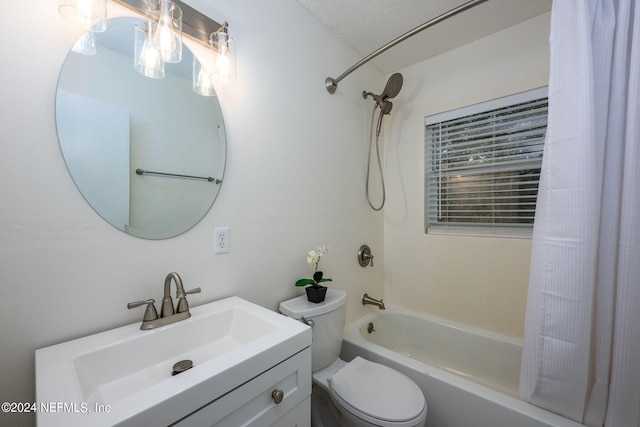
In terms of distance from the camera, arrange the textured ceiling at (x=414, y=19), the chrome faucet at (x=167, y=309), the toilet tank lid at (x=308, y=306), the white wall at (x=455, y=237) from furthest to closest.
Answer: the white wall at (x=455, y=237)
the textured ceiling at (x=414, y=19)
the toilet tank lid at (x=308, y=306)
the chrome faucet at (x=167, y=309)

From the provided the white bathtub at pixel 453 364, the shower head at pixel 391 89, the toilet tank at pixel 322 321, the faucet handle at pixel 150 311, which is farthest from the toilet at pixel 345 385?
the shower head at pixel 391 89

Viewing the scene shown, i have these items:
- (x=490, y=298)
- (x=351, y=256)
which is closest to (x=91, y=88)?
(x=351, y=256)

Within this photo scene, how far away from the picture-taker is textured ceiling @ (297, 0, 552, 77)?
4.82 ft

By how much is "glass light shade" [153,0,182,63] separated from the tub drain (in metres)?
1.09

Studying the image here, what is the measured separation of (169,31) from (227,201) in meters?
0.67

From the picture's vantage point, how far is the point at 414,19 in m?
1.59

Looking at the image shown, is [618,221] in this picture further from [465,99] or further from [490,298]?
[465,99]

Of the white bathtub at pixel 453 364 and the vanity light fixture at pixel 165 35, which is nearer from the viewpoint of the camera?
the vanity light fixture at pixel 165 35

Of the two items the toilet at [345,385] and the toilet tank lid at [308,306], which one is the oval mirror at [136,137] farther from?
the toilet at [345,385]

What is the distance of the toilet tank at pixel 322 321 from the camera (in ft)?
4.03

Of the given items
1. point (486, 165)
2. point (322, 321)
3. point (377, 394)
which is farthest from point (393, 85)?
point (377, 394)

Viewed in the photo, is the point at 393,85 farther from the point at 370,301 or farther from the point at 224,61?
the point at 370,301

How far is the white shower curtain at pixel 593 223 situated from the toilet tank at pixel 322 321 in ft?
2.76

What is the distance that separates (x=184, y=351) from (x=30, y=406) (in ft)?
1.28
